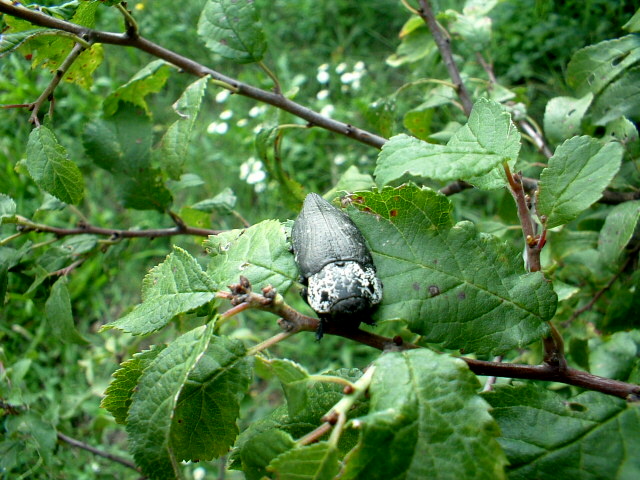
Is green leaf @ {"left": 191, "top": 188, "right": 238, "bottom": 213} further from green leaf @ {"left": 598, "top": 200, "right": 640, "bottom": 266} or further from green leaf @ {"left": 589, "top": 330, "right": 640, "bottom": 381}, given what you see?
green leaf @ {"left": 589, "top": 330, "right": 640, "bottom": 381}

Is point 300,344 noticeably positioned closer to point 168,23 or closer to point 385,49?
point 385,49

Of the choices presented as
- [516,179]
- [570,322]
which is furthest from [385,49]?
[516,179]

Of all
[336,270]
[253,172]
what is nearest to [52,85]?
[336,270]

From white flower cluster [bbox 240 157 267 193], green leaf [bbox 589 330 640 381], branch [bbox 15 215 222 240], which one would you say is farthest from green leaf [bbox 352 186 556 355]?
white flower cluster [bbox 240 157 267 193]

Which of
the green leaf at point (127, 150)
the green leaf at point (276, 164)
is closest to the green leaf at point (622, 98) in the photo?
the green leaf at point (276, 164)

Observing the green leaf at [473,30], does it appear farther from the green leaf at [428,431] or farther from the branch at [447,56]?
the green leaf at [428,431]

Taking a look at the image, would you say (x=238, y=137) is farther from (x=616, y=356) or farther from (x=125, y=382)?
(x=125, y=382)

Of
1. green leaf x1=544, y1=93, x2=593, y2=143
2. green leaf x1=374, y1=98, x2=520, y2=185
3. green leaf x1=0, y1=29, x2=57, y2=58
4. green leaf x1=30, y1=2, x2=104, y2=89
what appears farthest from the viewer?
green leaf x1=544, y1=93, x2=593, y2=143
